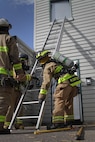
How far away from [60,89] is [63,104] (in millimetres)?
335

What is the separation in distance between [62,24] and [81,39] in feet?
2.78

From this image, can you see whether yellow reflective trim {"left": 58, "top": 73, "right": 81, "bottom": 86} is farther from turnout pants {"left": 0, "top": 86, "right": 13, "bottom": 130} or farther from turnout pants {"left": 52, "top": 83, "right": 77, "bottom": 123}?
turnout pants {"left": 0, "top": 86, "right": 13, "bottom": 130}

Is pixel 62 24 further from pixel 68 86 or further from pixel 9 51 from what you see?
pixel 9 51

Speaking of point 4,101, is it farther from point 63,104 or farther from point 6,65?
point 63,104

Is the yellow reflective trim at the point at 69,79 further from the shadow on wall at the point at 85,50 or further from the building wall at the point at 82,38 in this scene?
the shadow on wall at the point at 85,50

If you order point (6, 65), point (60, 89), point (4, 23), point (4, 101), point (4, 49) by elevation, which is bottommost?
point (4, 101)

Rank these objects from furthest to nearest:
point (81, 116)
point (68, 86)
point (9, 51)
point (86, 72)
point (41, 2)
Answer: point (41, 2) → point (86, 72) → point (81, 116) → point (68, 86) → point (9, 51)

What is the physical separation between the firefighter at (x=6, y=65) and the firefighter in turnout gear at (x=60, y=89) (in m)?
0.83

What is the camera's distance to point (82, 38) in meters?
8.07

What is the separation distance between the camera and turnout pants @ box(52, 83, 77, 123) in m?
4.36

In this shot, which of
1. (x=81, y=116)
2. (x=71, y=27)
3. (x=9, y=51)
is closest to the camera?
(x=9, y=51)

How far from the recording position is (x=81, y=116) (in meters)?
7.12

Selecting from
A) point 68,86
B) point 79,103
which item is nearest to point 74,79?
point 68,86

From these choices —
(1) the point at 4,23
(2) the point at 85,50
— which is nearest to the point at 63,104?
(1) the point at 4,23
